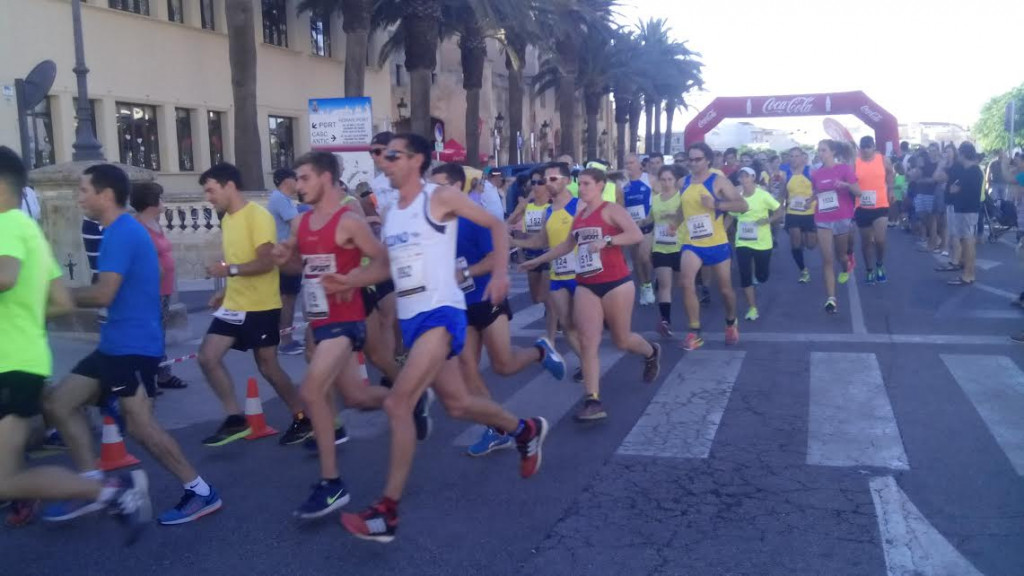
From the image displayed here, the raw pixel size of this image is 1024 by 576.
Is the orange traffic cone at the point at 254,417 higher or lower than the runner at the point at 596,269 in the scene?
lower

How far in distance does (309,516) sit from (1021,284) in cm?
1242

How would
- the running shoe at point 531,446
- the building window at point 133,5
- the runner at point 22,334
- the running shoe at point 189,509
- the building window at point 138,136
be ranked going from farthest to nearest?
the building window at point 138,136
the building window at point 133,5
the running shoe at point 531,446
the running shoe at point 189,509
the runner at point 22,334

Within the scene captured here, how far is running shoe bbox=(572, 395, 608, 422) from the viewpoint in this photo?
22.4 feet

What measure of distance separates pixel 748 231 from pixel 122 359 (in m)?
7.86

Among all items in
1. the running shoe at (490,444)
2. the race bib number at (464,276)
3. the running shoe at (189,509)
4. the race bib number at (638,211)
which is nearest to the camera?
the running shoe at (189,509)

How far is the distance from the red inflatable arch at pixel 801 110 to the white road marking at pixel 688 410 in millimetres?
24755

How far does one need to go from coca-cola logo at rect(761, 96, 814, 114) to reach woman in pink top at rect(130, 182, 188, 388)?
29.2m

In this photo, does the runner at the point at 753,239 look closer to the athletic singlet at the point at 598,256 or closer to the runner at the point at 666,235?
the runner at the point at 666,235

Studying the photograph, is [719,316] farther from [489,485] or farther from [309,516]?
[309,516]

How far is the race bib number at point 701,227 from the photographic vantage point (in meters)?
9.52

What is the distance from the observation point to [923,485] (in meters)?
5.36

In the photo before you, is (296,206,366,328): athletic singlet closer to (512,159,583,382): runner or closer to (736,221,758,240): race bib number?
(512,159,583,382): runner

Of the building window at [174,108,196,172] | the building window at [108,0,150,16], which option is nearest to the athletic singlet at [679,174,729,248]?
the building window at [108,0,150,16]

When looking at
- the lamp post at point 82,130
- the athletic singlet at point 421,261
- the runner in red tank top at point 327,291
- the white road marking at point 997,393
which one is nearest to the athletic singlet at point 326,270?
the runner in red tank top at point 327,291
